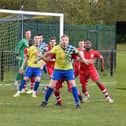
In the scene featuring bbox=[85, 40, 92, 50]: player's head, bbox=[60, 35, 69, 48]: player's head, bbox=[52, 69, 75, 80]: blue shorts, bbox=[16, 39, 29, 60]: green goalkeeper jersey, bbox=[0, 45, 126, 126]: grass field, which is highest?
bbox=[60, 35, 69, 48]: player's head

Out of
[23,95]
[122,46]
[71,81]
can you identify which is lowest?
[23,95]

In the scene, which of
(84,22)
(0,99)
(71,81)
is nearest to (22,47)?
(0,99)

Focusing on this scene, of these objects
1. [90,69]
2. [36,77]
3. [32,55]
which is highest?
[32,55]

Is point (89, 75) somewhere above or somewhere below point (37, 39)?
below

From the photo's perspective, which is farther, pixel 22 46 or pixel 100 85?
pixel 22 46

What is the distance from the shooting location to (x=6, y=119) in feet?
29.0

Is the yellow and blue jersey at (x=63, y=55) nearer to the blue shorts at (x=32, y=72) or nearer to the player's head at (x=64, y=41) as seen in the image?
the player's head at (x=64, y=41)

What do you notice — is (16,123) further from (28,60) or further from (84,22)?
(84,22)

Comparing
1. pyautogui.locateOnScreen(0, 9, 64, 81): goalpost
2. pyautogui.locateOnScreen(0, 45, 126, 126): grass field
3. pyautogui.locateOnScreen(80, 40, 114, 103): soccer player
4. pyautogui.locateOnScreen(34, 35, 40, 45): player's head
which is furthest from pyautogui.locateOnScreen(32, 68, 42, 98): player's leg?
pyautogui.locateOnScreen(0, 9, 64, 81): goalpost

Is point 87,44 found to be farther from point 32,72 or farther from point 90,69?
point 32,72

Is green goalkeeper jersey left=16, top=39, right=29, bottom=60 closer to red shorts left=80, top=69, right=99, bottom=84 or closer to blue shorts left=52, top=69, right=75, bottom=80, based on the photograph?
red shorts left=80, top=69, right=99, bottom=84

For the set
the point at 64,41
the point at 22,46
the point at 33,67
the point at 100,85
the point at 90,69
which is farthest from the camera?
the point at 22,46

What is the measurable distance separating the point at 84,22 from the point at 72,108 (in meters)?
30.4

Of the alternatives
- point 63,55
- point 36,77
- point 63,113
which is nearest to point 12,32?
point 36,77
